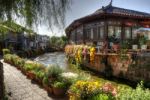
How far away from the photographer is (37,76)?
13.3 m

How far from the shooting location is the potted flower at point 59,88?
398 inches

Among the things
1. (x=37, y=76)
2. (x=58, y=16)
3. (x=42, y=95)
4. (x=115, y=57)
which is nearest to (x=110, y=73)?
(x=115, y=57)

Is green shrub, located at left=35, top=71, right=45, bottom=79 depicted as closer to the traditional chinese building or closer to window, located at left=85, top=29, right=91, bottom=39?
the traditional chinese building

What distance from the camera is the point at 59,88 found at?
10211 mm

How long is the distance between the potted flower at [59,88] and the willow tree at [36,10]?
4933mm

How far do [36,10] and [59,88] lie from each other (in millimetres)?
5296

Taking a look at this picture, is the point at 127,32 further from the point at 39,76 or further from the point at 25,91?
the point at 25,91

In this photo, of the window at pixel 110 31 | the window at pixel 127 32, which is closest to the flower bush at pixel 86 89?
the window at pixel 110 31

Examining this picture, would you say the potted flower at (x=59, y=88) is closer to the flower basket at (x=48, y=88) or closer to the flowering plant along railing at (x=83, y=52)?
the flower basket at (x=48, y=88)

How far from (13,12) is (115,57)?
13.4 m

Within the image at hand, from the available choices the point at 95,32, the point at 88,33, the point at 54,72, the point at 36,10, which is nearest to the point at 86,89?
the point at 36,10

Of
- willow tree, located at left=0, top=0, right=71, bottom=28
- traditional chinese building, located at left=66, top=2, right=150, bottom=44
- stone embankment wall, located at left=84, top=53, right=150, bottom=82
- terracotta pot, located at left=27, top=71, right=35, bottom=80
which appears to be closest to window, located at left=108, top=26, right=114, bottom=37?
traditional chinese building, located at left=66, top=2, right=150, bottom=44

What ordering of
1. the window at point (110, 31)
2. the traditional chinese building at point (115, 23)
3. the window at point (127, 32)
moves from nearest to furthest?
the traditional chinese building at point (115, 23) < the window at point (110, 31) < the window at point (127, 32)

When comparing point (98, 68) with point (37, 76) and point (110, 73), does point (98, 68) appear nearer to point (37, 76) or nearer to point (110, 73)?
point (110, 73)
